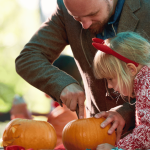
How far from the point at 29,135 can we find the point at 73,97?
0.32 m

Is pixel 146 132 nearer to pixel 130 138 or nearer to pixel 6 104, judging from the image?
pixel 130 138

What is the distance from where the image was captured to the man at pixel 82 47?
1.43m

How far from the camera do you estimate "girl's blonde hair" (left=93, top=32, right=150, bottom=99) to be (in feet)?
4.44

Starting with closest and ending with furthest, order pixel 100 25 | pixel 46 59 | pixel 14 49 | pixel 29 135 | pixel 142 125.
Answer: pixel 142 125, pixel 29 135, pixel 100 25, pixel 46 59, pixel 14 49

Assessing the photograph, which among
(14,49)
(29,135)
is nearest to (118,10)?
(29,135)

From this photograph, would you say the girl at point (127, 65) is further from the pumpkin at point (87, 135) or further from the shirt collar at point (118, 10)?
the shirt collar at point (118, 10)

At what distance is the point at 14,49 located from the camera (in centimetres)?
756

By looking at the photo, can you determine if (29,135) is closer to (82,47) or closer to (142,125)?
(142,125)

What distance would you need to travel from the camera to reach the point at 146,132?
3.79 ft

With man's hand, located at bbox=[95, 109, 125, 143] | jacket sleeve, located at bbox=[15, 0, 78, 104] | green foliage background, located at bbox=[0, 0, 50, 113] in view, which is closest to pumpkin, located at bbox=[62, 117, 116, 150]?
man's hand, located at bbox=[95, 109, 125, 143]

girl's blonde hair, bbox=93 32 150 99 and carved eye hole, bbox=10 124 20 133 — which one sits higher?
girl's blonde hair, bbox=93 32 150 99

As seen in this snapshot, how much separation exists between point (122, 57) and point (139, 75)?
0.14 meters

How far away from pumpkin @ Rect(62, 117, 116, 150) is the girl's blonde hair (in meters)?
0.26

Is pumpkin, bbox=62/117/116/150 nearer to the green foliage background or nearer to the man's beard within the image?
the man's beard
